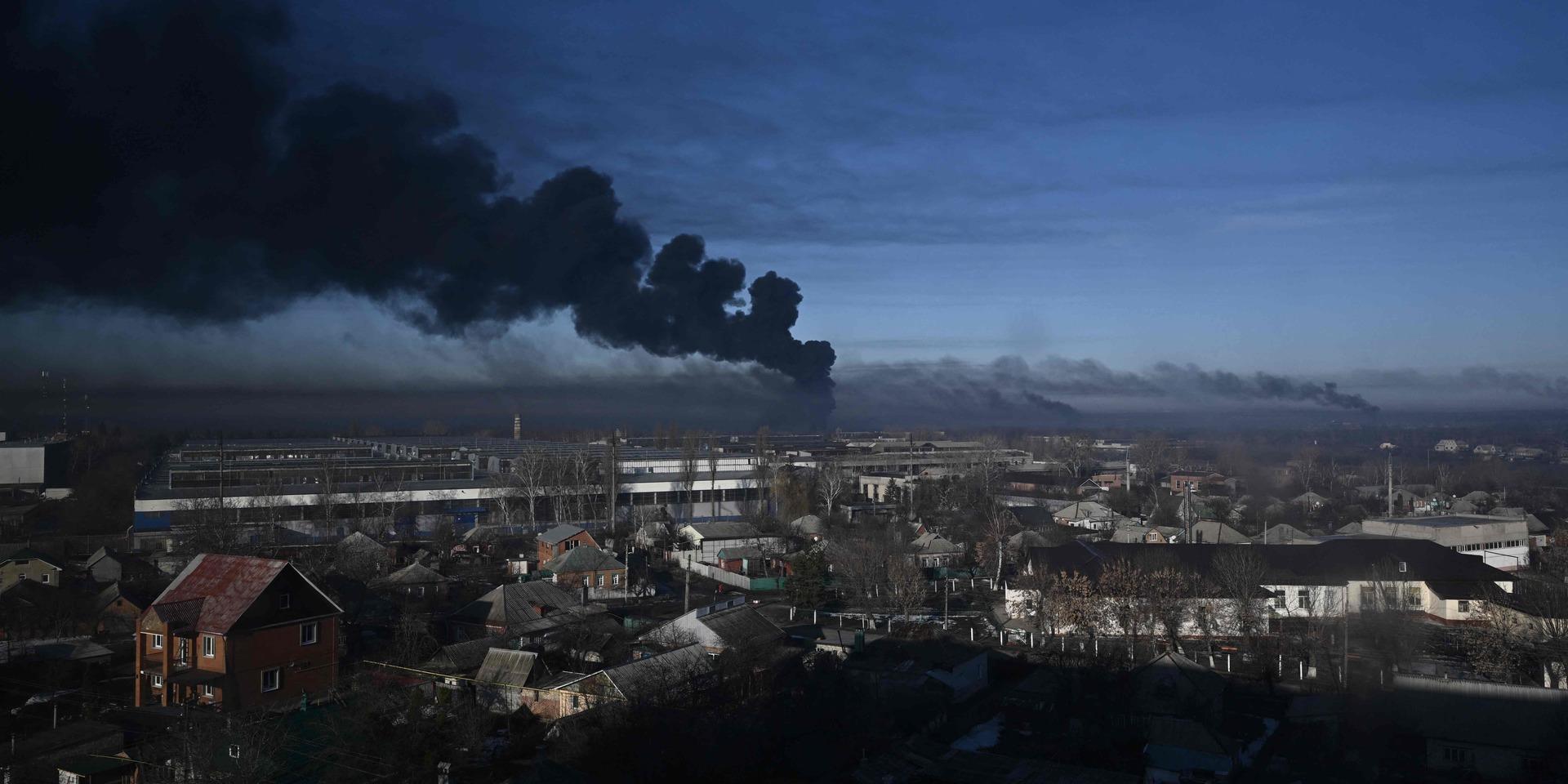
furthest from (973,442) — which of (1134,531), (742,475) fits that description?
(1134,531)

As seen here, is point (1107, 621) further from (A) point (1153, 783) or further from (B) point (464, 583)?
(B) point (464, 583)

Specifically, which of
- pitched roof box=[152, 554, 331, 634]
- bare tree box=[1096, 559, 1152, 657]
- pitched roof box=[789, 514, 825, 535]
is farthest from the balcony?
pitched roof box=[789, 514, 825, 535]

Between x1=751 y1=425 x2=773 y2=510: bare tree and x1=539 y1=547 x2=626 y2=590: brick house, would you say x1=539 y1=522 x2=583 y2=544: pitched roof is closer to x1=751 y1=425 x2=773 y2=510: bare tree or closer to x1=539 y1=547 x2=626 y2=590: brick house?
x1=539 y1=547 x2=626 y2=590: brick house

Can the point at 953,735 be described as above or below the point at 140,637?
below

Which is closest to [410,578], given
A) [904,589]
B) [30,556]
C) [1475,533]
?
[30,556]

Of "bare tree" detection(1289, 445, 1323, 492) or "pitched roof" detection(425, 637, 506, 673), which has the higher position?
"bare tree" detection(1289, 445, 1323, 492)

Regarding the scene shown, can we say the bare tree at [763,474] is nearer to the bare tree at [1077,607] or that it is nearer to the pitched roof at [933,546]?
the pitched roof at [933,546]
